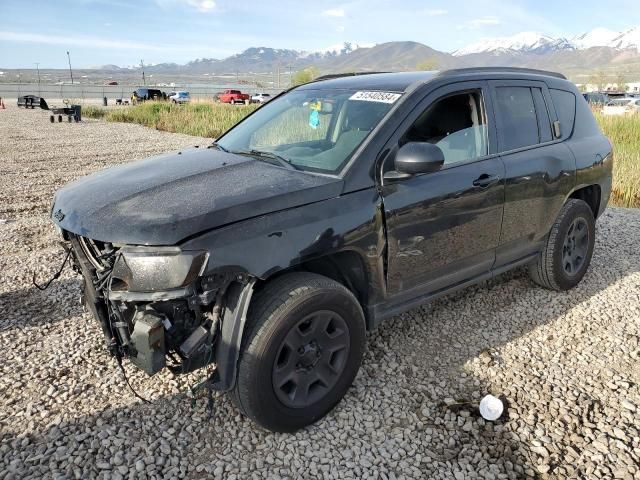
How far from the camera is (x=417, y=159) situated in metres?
2.76

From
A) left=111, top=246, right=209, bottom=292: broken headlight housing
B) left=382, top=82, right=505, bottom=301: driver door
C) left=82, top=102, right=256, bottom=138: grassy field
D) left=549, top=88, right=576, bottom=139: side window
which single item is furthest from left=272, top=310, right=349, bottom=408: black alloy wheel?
left=82, top=102, right=256, bottom=138: grassy field

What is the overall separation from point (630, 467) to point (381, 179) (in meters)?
1.95

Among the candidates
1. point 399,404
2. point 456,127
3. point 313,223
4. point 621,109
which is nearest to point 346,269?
point 313,223

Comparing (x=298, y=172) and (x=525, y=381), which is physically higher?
(x=298, y=172)

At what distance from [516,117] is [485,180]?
0.77 metres

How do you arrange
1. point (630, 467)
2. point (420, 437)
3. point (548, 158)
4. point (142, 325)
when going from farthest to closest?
point (548, 158) < point (420, 437) < point (630, 467) < point (142, 325)

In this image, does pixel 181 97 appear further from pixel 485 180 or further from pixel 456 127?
pixel 485 180

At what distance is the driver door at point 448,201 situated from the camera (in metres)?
2.97

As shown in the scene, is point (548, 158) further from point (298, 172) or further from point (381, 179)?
point (298, 172)

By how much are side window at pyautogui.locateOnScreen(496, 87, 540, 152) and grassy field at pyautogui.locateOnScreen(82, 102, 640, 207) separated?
192 inches

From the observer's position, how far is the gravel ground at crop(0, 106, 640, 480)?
254 cm

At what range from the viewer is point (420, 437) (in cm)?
274

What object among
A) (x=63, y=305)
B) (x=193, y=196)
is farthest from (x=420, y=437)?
(x=63, y=305)

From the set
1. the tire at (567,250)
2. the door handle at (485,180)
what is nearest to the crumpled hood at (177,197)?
the door handle at (485,180)
